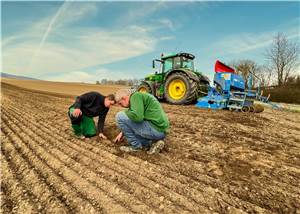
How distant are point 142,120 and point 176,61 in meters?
7.00

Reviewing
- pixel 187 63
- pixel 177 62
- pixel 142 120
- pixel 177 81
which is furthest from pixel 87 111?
pixel 187 63

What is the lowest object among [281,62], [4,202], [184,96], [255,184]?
[4,202]

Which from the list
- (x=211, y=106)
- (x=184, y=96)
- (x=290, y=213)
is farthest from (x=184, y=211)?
(x=184, y=96)

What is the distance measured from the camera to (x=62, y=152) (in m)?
3.56

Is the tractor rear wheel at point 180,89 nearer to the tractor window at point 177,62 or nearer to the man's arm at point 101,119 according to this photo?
the tractor window at point 177,62

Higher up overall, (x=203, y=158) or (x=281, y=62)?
(x=281, y=62)

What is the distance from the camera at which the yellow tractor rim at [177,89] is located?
915cm

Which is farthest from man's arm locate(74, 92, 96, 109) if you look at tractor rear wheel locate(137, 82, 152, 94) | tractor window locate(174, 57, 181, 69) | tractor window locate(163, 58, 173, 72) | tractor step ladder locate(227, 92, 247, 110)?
tractor rear wheel locate(137, 82, 152, 94)

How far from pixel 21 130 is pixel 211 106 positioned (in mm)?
6096

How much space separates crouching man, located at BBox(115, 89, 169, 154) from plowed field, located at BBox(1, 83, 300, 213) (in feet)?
0.72

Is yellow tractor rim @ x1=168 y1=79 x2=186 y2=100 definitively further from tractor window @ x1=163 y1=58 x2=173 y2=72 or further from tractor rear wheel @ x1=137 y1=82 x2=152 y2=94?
tractor rear wheel @ x1=137 y1=82 x2=152 y2=94

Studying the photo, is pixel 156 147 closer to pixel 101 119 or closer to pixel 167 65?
pixel 101 119

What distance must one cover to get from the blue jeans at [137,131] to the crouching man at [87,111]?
0.72 metres

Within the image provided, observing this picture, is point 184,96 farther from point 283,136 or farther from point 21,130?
point 21,130
